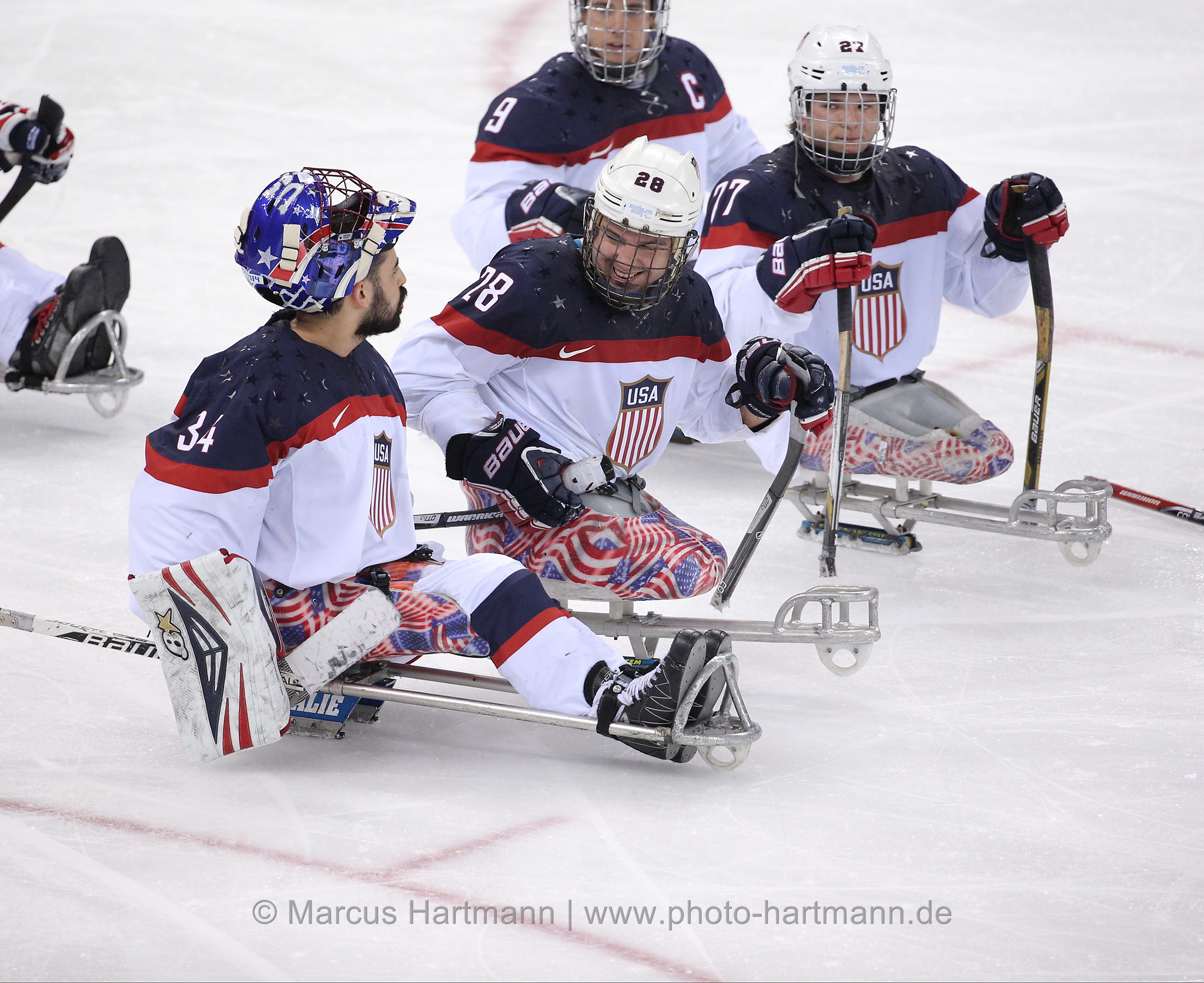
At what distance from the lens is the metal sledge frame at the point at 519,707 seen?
8.88 ft

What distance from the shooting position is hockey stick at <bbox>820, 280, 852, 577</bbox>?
144 inches

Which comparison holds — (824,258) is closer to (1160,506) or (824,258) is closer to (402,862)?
(1160,506)

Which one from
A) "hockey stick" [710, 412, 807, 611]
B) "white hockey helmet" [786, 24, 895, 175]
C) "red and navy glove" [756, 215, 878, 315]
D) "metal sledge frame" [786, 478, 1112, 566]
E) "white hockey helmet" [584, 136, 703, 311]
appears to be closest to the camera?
"white hockey helmet" [584, 136, 703, 311]

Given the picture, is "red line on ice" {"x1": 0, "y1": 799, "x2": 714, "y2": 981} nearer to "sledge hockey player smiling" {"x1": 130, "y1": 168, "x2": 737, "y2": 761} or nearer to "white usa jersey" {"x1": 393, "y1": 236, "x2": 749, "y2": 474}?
"sledge hockey player smiling" {"x1": 130, "y1": 168, "x2": 737, "y2": 761}

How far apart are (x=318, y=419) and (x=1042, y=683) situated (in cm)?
171

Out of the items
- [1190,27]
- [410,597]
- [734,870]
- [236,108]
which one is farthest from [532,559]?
[1190,27]

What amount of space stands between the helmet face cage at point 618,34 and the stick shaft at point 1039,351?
122cm

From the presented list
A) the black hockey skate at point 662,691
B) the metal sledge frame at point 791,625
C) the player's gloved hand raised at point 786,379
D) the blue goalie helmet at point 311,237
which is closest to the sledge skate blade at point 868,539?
the player's gloved hand raised at point 786,379

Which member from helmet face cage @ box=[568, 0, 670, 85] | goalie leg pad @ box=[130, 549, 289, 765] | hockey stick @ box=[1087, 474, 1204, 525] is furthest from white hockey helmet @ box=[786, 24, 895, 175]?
goalie leg pad @ box=[130, 549, 289, 765]

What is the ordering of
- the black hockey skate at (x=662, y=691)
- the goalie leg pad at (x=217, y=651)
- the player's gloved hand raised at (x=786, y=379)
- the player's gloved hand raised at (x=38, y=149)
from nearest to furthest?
the goalie leg pad at (x=217, y=651)
the black hockey skate at (x=662, y=691)
the player's gloved hand raised at (x=786, y=379)
the player's gloved hand raised at (x=38, y=149)

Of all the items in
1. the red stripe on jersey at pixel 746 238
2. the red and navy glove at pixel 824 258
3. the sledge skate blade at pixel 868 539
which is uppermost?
the red stripe on jersey at pixel 746 238

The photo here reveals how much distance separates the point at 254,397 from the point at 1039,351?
91.0 inches

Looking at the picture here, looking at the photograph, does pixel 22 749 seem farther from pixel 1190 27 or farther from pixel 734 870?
pixel 1190 27

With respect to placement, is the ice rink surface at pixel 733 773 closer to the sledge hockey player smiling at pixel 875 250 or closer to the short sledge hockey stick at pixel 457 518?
the sledge hockey player smiling at pixel 875 250
